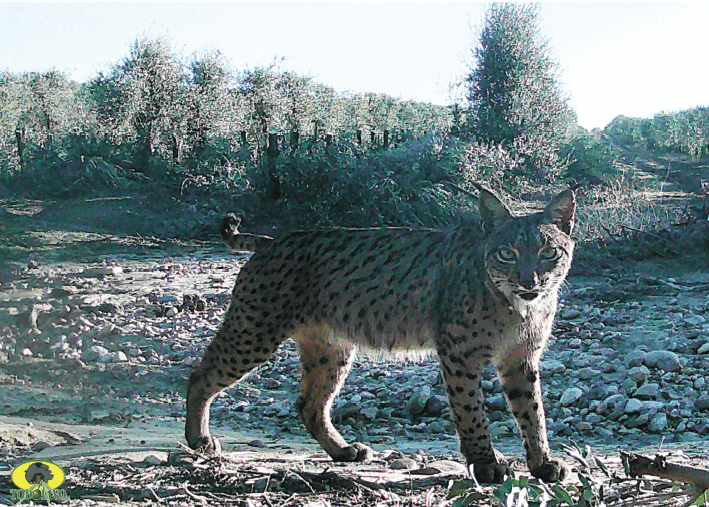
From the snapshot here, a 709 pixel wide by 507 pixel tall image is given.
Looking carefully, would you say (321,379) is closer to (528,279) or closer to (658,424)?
(528,279)

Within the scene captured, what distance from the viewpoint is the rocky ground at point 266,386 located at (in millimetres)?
4705

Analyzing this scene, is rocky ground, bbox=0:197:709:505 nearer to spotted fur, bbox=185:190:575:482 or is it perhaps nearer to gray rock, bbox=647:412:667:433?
gray rock, bbox=647:412:667:433

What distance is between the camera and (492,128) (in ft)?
67.9

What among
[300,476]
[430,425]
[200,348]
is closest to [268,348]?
[300,476]

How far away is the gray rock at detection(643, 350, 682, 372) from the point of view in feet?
21.6

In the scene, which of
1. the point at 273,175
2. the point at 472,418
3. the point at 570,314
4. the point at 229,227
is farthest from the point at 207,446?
the point at 273,175

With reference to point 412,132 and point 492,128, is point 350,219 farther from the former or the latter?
point 492,128

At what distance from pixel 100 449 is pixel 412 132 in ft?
52.5

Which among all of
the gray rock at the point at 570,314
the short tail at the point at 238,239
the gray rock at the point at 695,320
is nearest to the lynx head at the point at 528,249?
the short tail at the point at 238,239

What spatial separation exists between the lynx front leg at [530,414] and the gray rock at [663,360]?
98.8 inches

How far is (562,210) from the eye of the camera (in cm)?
461

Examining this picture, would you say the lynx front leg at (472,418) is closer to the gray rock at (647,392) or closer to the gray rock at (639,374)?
the gray rock at (647,392)

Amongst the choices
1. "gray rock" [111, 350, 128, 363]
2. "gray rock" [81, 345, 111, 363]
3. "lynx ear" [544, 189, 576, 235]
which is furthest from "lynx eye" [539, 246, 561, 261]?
"gray rock" [81, 345, 111, 363]

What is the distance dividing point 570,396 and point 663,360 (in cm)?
101
